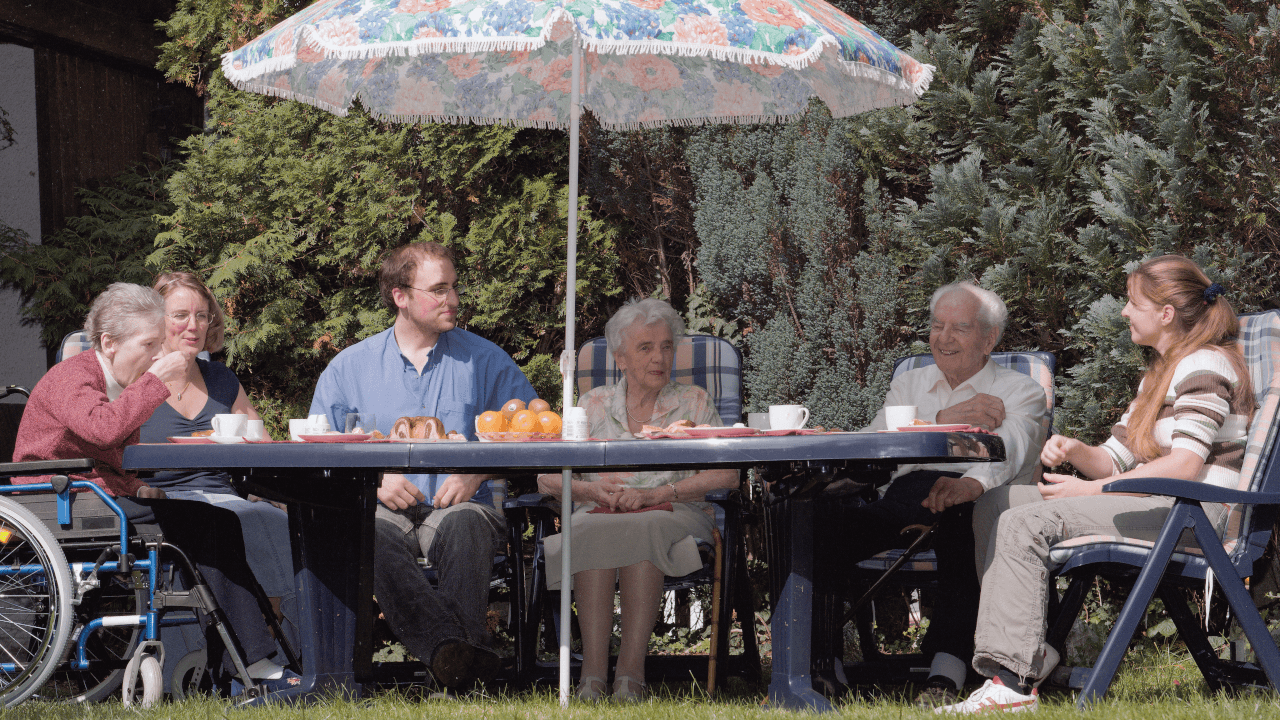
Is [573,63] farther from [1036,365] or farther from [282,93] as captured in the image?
[1036,365]

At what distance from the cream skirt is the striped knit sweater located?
135 cm

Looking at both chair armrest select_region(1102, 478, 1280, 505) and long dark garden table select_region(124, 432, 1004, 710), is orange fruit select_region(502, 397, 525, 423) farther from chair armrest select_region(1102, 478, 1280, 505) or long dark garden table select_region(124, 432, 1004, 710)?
chair armrest select_region(1102, 478, 1280, 505)

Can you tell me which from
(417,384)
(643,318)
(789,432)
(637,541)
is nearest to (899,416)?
(789,432)

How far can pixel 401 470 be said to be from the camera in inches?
103

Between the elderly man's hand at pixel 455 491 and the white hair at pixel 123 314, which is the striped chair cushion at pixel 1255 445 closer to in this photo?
the elderly man's hand at pixel 455 491

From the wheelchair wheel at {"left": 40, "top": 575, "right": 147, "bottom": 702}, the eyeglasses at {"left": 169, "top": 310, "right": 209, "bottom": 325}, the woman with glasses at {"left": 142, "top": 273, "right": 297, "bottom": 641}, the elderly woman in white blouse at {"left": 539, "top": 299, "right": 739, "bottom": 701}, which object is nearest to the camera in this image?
the wheelchair wheel at {"left": 40, "top": 575, "right": 147, "bottom": 702}

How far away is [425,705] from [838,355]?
240cm

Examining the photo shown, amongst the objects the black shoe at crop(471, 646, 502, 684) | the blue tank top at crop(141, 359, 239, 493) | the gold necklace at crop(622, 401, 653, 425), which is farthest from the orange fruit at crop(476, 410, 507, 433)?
the blue tank top at crop(141, 359, 239, 493)

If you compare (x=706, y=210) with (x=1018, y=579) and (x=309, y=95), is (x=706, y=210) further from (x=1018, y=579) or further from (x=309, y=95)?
(x=1018, y=579)

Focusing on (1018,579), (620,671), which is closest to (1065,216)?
(1018,579)

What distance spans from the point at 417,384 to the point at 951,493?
1835mm

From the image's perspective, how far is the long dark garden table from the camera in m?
2.40

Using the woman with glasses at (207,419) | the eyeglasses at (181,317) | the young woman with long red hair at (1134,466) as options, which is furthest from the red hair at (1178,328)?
the eyeglasses at (181,317)

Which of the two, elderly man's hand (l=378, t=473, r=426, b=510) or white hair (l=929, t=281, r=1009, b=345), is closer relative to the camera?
elderly man's hand (l=378, t=473, r=426, b=510)
